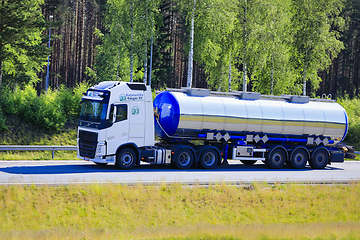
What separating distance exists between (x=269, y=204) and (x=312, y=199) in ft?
5.87

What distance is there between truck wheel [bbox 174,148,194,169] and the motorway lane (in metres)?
0.33

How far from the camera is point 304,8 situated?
35.2 metres

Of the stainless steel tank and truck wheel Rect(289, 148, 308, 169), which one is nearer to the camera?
the stainless steel tank

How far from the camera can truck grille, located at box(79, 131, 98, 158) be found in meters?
16.0

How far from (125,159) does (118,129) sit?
53.0 inches

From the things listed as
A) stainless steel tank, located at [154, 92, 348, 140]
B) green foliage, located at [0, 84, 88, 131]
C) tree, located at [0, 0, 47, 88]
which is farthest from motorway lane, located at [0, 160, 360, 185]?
tree, located at [0, 0, 47, 88]

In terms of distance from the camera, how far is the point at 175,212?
40.9ft


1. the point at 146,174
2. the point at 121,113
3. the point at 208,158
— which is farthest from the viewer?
the point at 208,158

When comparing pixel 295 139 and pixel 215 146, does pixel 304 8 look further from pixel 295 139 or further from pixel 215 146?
pixel 215 146

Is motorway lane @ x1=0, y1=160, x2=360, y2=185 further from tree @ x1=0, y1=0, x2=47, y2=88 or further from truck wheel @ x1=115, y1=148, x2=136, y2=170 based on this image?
tree @ x1=0, y1=0, x2=47, y2=88

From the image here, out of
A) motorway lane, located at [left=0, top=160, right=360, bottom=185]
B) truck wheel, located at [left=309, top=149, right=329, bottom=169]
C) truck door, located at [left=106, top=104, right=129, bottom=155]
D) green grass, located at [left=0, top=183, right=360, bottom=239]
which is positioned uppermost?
truck door, located at [left=106, top=104, right=129, bottom=155]

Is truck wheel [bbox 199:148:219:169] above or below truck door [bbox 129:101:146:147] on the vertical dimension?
below

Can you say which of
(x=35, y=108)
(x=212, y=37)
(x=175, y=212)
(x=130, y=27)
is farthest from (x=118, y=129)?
(x=212, y=37)

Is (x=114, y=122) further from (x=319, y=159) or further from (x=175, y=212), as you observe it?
(x=319, y=159)
